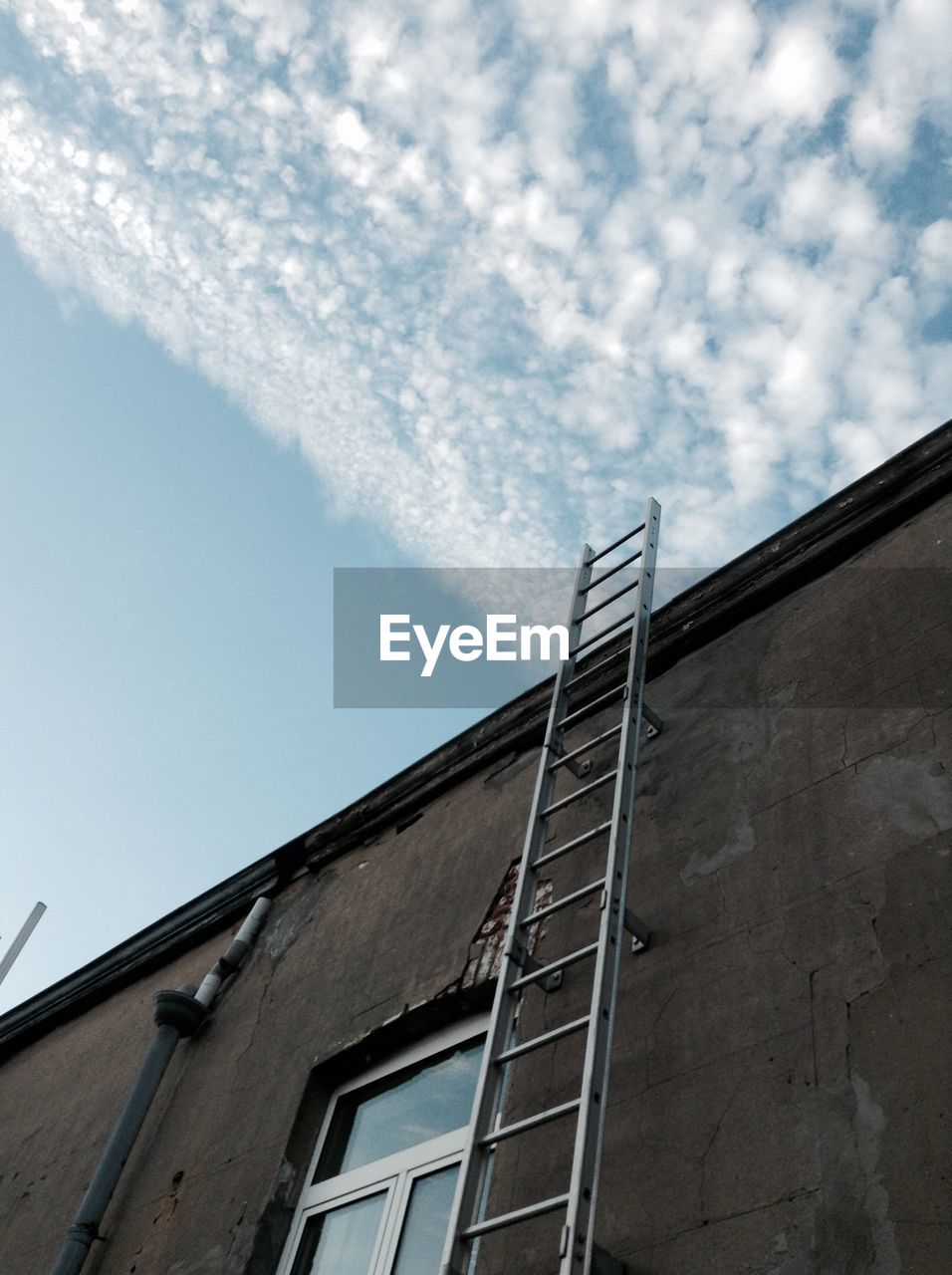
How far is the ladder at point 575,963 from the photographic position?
294 cm

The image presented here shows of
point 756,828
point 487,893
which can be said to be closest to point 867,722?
point 756,828

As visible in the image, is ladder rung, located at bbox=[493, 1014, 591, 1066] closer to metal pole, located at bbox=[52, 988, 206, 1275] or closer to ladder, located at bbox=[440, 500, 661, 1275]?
ladder, located at bbox=[440, 500, 661, 1275]

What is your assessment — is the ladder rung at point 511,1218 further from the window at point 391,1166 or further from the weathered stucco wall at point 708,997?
the window at point 391,1166

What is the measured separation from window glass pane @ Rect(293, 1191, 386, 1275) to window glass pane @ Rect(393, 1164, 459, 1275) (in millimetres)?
158

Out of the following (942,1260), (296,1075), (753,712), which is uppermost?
(753,712)

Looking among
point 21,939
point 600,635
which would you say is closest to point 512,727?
point 600,635

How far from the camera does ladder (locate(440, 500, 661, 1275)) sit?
9.64 feet

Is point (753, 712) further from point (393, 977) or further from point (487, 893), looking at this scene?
point (393, 977)

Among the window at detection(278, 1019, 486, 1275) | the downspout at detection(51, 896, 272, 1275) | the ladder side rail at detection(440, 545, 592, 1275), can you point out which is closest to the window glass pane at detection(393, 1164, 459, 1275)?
the window at detection(278, 1019, 486, 1275)

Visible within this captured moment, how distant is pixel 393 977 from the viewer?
5090 millimetres

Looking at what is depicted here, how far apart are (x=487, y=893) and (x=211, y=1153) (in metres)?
1.72

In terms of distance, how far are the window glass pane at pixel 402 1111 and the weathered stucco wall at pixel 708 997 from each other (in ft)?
0.45

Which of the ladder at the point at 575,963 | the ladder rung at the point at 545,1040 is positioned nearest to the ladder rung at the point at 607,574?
the ladder at the point at 575,963

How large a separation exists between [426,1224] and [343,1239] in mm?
492
